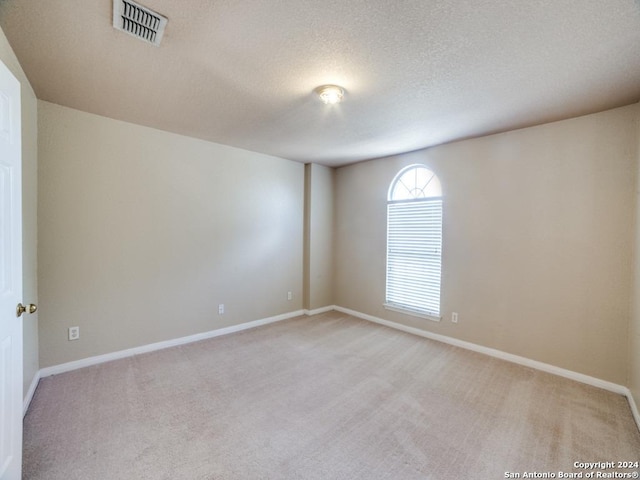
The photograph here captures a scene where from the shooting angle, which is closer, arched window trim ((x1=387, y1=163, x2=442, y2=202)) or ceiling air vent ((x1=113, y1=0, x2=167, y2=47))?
ceiling air vent ((x1=113, y1=0, x2=167, y2=47))

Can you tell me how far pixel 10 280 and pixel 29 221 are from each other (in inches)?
52.6

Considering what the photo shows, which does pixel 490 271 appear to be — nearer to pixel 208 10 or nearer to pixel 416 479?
pixel 416 479

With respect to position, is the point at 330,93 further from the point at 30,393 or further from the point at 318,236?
the point at 30,393

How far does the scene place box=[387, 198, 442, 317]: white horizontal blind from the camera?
3.75m

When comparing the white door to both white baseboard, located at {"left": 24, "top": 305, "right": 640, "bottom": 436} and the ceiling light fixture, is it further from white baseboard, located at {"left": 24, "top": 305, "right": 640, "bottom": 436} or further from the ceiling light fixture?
the ceiling light fixture

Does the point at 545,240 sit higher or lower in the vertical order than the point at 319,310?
higher

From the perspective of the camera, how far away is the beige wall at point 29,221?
7.23 ft

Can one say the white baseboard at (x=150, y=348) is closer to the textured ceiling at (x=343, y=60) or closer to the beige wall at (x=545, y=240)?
the beige wall at (x=545, y=240)

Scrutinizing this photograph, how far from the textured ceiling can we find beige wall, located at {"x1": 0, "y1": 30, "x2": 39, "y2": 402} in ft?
0.65

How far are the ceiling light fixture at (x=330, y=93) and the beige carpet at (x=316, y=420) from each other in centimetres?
245

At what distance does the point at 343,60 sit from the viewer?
74.8 inches

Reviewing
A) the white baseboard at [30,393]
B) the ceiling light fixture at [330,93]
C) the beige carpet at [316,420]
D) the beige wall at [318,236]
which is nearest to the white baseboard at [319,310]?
the beige wall at [318,236]

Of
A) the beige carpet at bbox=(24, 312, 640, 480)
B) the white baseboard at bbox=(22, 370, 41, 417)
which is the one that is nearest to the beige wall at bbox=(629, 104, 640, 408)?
the beige carpet at bbox=(24, 312, 640, 480)

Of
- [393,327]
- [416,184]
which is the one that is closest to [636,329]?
[393,327]
